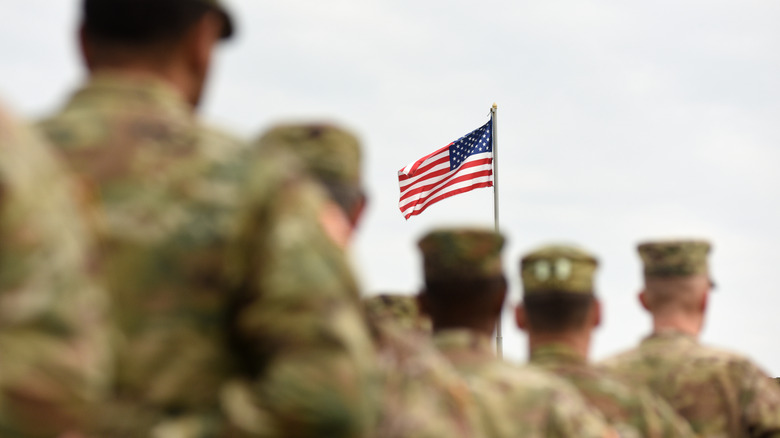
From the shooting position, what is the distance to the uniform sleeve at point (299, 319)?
2996 millimetres

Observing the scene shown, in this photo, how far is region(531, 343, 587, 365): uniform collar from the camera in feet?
23.4

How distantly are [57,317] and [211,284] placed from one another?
0.57 metres

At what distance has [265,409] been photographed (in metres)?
3.04

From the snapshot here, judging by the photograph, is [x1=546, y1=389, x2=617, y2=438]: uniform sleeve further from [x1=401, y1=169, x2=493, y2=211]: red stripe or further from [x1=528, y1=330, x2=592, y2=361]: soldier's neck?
[x1=401, y1=169, x2=493, y2=211]: red stripe

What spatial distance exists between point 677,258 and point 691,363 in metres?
0.83

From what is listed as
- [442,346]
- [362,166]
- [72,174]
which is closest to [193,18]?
[72,174]

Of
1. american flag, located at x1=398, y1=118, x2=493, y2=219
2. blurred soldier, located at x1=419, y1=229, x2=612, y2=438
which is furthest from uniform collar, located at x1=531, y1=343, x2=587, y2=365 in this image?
american flag, located at x1=398, y1=118, x2=493, y2=219

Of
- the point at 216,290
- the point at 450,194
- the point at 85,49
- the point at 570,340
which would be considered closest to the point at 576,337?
the point at 570,340

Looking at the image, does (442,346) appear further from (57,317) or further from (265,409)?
(57,317)

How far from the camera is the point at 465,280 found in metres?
5.84

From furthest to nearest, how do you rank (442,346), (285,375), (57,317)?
(442,346), (285,375), (57,317)

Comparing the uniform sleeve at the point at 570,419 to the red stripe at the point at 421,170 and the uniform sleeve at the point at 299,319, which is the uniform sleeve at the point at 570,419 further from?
the red stripe at the point at 421,170

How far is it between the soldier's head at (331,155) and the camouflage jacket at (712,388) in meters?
4.09

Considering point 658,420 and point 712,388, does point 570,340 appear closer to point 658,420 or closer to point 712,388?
point 658,420
